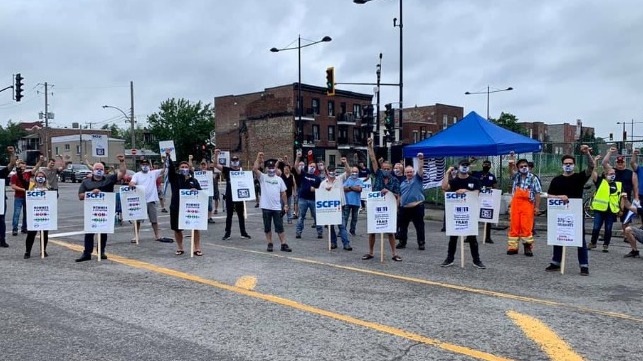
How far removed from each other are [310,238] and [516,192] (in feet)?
15.6

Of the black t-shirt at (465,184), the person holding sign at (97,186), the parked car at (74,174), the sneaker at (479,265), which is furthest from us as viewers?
the parked car at (74,174)

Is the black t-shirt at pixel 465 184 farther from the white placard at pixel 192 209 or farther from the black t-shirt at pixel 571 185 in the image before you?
the white placard at pixel 192 209

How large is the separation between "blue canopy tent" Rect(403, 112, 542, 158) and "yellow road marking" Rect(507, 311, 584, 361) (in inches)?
387

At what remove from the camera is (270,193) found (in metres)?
10.9

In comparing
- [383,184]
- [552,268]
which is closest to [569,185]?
[552,268]

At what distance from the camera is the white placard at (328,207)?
11547 mm

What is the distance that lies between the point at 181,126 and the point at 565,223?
6842 cm

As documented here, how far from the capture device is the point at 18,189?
43.1 feet

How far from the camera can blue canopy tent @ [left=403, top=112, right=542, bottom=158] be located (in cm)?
1556

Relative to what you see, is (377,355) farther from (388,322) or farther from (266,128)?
(266,128)

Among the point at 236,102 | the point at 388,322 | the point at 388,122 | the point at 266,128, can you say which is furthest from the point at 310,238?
the point at 236,102

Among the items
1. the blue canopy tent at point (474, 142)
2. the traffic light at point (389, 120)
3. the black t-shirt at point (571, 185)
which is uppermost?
the traffic light at point (389, 120)

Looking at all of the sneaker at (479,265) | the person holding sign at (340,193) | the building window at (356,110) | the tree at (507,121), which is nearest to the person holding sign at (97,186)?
the person holding sign at (340,193)

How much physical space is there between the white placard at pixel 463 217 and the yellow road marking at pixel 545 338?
121 inches
